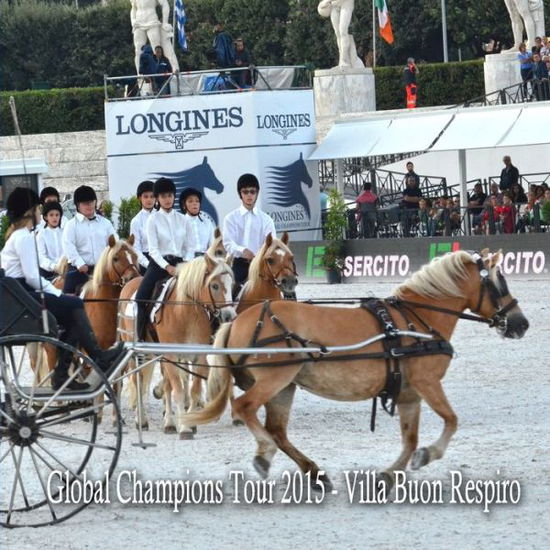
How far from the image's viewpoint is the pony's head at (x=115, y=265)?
14.5 meters

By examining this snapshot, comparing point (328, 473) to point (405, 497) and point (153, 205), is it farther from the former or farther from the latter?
point (153, 205)

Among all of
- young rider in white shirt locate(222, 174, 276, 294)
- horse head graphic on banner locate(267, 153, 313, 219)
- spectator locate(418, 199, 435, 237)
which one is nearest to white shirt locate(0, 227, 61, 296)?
young rider in white shirt locate(222, 174, 276, 294)

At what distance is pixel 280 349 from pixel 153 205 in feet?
22.5

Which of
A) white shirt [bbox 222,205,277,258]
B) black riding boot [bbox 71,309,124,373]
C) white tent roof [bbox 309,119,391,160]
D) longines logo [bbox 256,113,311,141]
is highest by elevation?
longines logo [bbox 256,113,311,141]

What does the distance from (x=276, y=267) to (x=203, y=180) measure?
67.7ft

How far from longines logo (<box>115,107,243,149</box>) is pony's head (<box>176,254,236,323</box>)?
20593mm

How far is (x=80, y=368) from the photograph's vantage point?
9.84 m

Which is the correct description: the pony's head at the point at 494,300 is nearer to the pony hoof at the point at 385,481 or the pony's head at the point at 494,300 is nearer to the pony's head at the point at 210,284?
the pony hoof at the point at 385,481

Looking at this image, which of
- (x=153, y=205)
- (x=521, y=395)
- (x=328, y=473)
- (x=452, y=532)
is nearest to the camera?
(x=452, y=532)

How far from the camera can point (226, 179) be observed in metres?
34.1

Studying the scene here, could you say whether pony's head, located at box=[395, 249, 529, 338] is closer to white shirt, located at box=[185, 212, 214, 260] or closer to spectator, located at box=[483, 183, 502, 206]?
white shirt, located at box=[185, 212, 214, 260]

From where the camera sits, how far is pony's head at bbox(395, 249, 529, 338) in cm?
1108

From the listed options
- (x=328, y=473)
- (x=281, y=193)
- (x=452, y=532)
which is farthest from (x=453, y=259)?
(x=281, y=193)

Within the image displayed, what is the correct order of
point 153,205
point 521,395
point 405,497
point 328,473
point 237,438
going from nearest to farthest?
point 405,497 → point 328,473 → point 237,438 → point 521,395 → point 153,205
